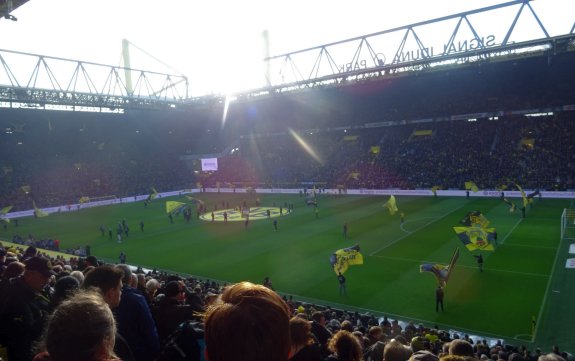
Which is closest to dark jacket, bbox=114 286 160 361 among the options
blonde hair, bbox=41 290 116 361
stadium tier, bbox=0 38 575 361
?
stadium tier, bbox=0 38 575 361

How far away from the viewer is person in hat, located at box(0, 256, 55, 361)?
5457mm

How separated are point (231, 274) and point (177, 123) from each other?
2702 inches

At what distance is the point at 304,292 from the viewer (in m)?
22.8

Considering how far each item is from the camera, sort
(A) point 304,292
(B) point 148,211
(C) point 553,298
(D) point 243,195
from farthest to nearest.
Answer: (D) point 243,195 < (B) point 148,211 < (A) point 304,292 < (C) point 553,298

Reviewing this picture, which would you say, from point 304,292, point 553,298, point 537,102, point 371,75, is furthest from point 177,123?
point 553,298

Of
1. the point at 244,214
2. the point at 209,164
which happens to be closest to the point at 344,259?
the point at 244,214

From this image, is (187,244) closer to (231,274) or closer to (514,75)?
(231,274)

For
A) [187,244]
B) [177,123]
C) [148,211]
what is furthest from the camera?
[177,123]

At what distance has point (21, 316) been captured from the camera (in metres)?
5.60

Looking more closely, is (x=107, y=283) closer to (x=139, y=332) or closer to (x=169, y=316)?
(x=139, y=332)

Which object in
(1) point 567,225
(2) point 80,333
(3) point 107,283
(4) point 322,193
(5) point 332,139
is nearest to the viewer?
(2) point 80,333

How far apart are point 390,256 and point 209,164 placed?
6691cm

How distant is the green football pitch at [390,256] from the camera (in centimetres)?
1902

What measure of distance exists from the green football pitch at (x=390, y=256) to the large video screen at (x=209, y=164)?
3634 centimetres
